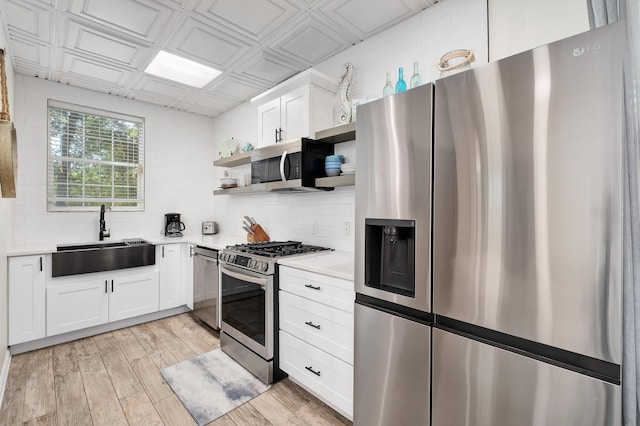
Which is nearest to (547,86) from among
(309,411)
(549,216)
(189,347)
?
(549,216)

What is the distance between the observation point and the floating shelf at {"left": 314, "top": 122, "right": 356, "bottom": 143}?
2.28 metres

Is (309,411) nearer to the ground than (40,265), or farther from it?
nearer to the ground

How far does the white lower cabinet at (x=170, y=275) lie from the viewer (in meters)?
3.49

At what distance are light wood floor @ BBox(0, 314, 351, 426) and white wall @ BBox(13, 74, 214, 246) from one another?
1.33m

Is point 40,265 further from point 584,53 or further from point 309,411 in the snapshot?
point 584,53

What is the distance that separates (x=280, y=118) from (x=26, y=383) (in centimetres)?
297

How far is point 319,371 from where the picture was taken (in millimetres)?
1919

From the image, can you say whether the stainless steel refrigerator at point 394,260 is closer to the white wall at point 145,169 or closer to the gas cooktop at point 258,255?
the gas cooktop at point 258,255

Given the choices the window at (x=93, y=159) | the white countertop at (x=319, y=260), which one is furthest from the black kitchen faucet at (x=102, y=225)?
the white countertop at (x=319, y=260)

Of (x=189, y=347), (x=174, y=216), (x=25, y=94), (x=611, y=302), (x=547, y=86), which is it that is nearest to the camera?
(x=611, y=302)

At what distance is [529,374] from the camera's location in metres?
1.00

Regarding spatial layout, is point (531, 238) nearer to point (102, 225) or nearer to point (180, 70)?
point (180, 70)

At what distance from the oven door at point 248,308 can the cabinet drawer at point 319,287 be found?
16 centimetres

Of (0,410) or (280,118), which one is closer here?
(0,410)
